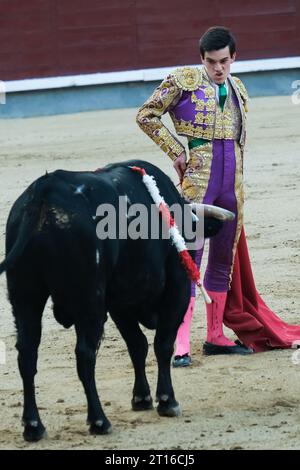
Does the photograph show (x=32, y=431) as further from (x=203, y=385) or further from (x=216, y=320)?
(x=216, y=320)

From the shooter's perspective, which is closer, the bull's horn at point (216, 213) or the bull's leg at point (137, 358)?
the bull's leg at point (137, 358)

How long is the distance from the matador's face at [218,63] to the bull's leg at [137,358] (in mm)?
912

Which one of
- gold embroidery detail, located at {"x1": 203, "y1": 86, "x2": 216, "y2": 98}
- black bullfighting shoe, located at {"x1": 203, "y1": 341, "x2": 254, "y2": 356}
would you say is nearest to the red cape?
black bullfighting shoe, located at {"x1": 203, "y1": 341, "x2": 254, "y2": 356}

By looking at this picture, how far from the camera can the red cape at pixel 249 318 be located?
4293mm

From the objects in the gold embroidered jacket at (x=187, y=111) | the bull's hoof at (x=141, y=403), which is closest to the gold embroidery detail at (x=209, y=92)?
the gold embroidered jacket at (x=187, y=111)

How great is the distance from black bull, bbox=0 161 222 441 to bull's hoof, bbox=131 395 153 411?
307mm

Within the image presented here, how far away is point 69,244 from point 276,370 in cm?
121

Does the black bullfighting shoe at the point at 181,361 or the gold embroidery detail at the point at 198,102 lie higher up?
the gold embroidery detail at the point at 198,102

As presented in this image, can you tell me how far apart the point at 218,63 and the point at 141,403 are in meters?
1.14

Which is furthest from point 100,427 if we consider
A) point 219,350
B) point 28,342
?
point 219,350

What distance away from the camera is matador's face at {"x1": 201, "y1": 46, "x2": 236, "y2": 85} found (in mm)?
3871

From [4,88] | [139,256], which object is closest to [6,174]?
[4,88]

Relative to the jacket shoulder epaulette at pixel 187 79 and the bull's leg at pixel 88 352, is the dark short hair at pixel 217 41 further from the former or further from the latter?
the bull's leg at pixel 88 352

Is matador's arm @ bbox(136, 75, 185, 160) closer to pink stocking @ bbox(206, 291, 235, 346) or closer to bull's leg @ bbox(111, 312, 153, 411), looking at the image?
pink stocking @ bbox(206, 291, 235, 346)
